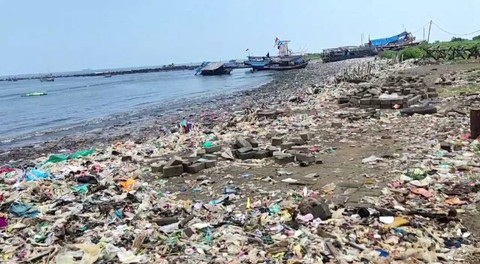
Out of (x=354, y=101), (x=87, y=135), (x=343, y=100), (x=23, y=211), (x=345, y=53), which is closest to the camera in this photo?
(x=23, y=211)

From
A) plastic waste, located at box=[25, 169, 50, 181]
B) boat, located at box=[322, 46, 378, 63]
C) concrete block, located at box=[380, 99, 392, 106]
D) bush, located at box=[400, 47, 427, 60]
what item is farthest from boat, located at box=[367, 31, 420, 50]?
plastic waste, located at box=[25, 169, 50, 181]

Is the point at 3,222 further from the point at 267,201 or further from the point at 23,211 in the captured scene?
the point at 267,201

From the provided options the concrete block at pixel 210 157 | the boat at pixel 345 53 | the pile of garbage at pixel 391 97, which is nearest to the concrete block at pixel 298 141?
the concrete block at pixel 210 157

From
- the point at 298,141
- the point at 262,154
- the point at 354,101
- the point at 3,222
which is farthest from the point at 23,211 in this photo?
the point at 354,101

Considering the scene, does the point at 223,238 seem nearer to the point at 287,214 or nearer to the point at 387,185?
the point at 287,214

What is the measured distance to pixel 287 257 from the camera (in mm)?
4062

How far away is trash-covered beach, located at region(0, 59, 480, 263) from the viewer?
4.24 metres

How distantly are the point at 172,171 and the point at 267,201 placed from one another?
2.39 m

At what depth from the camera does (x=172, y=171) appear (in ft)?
24.6

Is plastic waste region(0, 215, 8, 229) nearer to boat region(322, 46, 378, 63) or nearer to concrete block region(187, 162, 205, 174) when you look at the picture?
concrete block region(187, 162, 205, 174)

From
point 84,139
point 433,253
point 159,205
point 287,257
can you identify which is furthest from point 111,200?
point 84,139

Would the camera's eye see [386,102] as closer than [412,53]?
Yes

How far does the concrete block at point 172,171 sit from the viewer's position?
7473mm

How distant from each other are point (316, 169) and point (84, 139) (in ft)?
37.6
